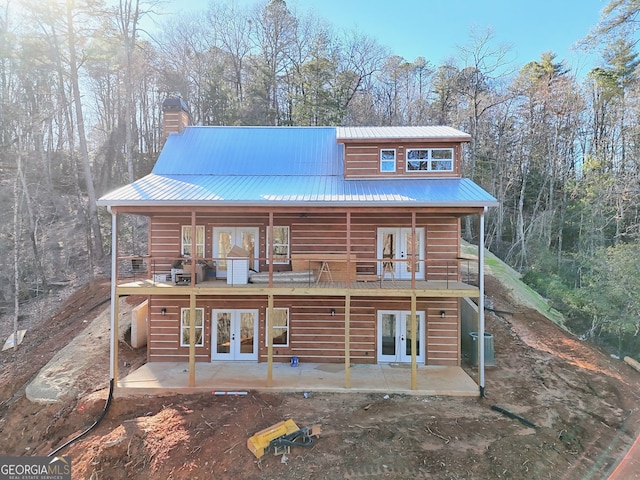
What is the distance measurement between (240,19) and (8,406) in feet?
96.8

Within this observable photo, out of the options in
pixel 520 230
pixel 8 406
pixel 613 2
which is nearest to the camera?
pixel 8 406

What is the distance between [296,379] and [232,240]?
4.85 meters

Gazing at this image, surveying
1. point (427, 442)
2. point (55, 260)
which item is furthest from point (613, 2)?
point (55, 260)

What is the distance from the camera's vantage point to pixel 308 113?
25047mm

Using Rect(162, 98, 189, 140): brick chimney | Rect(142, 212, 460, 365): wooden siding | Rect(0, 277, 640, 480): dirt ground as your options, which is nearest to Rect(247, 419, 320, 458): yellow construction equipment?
Rect(0, 277, 640, 480): dirt ground

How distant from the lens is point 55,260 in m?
20.3

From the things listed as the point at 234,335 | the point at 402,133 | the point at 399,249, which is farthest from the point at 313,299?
the point at 402,133

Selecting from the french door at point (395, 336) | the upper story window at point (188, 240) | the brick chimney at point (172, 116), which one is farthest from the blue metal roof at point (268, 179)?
the french door at point (395, 336)

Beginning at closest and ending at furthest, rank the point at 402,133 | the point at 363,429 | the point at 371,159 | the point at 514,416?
1. the point at 363,429
2. the point at 514,416
3. the point at 371,159
4. the point at 402,133

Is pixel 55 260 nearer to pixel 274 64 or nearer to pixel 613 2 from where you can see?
pixel 274 64

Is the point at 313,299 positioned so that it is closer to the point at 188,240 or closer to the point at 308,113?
the point at 188,240

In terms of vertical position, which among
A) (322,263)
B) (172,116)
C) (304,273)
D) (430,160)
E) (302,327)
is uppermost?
(172,116)

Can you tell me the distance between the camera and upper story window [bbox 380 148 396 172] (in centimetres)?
1198

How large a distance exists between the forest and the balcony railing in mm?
7816
